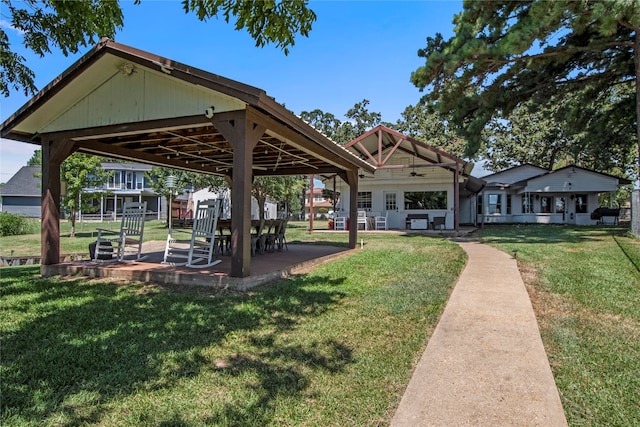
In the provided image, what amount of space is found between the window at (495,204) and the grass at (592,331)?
67.6 feet

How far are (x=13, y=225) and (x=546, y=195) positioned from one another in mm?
32483

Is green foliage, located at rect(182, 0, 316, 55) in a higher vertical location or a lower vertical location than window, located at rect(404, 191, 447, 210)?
higher

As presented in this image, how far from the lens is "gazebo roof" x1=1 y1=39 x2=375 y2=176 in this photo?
17.4 feet

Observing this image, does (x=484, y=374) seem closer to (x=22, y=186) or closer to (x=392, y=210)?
(x=392, y=210)

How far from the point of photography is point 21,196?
3672 cm

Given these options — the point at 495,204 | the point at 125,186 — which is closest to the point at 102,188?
the point at 125,186

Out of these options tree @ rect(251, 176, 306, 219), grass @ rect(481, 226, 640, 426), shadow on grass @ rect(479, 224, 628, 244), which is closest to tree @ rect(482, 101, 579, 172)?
shadow on grass @ rect(479, 224, 628, 244)

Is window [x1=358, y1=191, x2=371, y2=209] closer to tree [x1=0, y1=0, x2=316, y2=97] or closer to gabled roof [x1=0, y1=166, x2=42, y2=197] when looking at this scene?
tree [x1=0, y1=0, x2=316, y2=97]

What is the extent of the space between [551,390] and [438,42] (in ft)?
48.3

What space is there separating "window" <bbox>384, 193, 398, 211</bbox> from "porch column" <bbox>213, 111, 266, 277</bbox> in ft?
51.3

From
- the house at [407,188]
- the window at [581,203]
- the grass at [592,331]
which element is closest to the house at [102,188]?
the house at [407,188]

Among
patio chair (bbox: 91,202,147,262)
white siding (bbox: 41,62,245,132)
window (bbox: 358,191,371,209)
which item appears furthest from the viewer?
window (bbox: 358,191,371,209)

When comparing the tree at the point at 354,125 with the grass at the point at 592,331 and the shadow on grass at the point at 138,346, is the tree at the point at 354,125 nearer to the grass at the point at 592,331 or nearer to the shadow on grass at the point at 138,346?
the grass at the point at 592,331

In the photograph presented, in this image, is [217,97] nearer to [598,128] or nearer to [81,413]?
[81,413]
